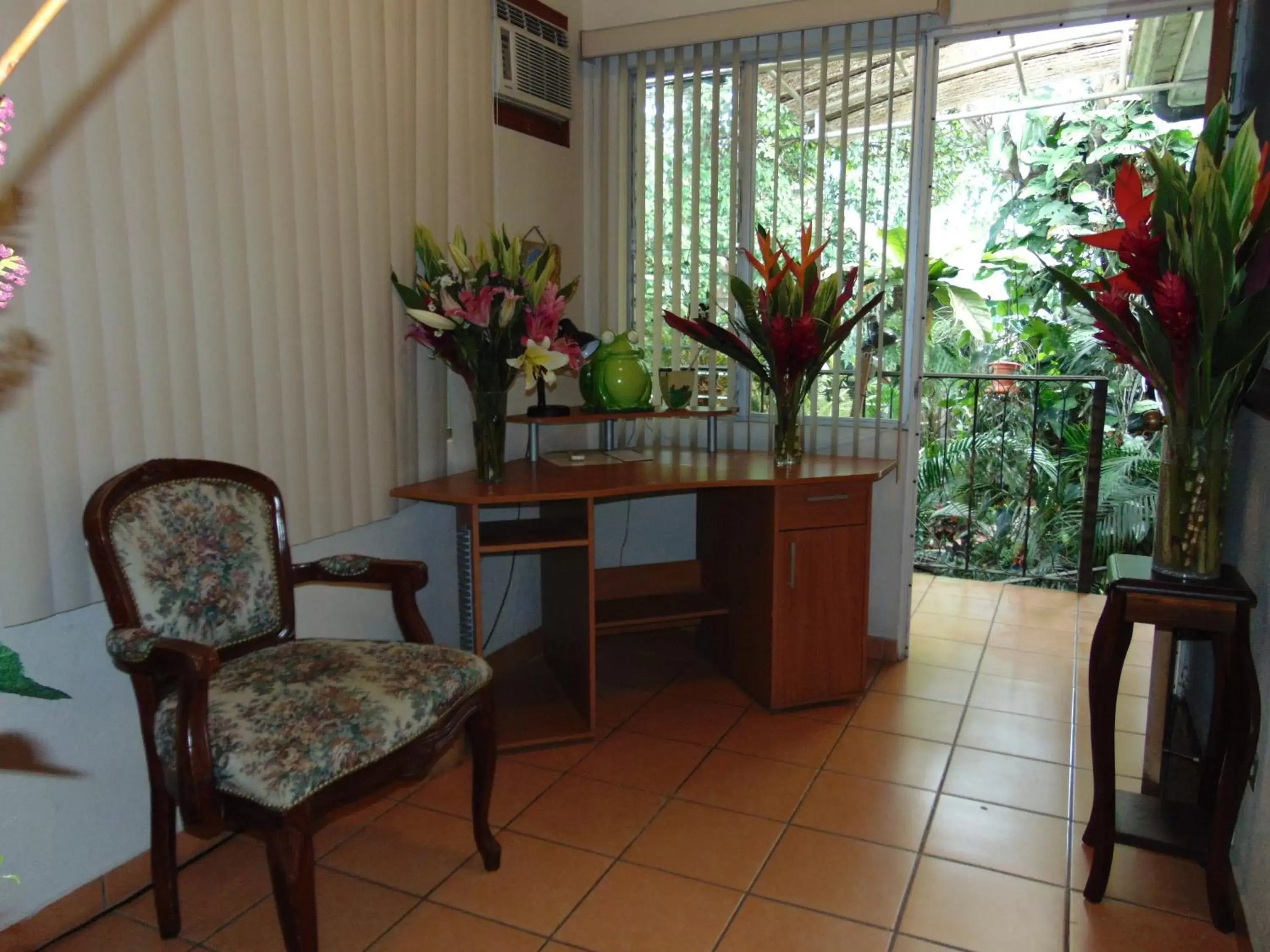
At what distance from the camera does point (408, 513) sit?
268cm

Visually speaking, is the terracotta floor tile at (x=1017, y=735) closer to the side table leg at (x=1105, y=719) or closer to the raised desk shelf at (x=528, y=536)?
the side table leg at (x=1105, y=719)

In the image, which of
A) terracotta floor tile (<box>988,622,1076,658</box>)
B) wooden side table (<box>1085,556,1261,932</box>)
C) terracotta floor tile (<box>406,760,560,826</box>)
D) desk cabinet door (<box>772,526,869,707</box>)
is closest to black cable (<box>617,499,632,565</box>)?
desk cabinet door (<box>772,526,869,707</box>)

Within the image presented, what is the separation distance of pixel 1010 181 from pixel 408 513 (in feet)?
14.3

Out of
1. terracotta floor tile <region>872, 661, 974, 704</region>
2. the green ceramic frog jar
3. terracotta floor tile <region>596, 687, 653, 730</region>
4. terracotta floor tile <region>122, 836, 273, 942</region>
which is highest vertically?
the green ceramic frog jar

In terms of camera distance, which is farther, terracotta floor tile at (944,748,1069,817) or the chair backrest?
terracotta floor tile at (944,748,1069,817)

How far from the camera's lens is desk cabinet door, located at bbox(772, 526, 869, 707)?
2756mm

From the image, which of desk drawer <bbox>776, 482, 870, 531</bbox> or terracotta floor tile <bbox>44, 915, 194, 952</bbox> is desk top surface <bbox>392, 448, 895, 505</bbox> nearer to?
desk drawer <bbox>776, 482, 870, 531</bbox>

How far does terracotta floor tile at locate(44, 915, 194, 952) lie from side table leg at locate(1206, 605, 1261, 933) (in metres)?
2.03

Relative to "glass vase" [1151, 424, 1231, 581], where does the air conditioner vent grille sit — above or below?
above

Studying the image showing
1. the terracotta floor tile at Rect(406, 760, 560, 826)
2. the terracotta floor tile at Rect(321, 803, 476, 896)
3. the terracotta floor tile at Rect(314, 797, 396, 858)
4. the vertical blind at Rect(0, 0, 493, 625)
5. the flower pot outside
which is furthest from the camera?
the flower pot outside

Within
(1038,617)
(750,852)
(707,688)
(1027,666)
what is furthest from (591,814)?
(1038,617)

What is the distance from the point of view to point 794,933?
1.80m

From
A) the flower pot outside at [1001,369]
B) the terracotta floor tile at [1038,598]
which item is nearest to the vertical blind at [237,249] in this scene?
the terracotta floor tile at [1038,598]

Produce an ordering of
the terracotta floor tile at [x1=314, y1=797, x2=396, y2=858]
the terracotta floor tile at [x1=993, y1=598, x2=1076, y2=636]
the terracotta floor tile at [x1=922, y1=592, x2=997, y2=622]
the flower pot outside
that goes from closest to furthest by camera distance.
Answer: the terracotta floor tile at [x1=314, y1=797, x2=396, y2=858] → the terracotta floor tile at [x1=993, y1=598, x2=1076, y2=636] → the terracotta floor tile at [x1=922, y1=592, x2=997, y2=622] → the flower pot outside
